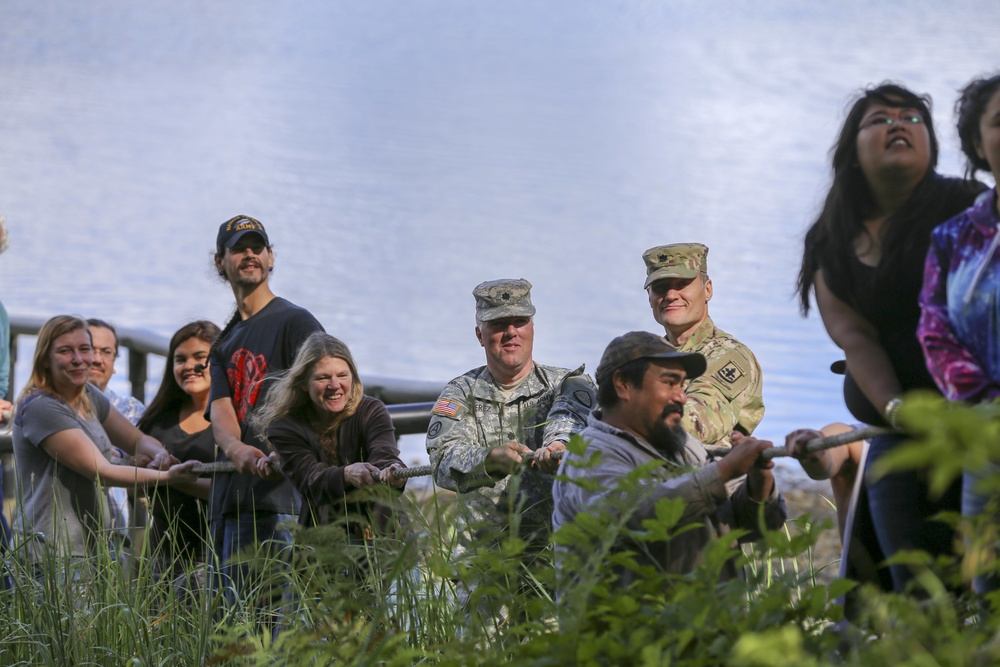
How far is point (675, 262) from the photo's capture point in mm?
3799

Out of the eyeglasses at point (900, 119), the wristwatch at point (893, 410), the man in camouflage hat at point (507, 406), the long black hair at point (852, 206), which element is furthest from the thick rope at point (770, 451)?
the eyeglasses at point (900, 119)

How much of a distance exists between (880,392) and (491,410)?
1.43m

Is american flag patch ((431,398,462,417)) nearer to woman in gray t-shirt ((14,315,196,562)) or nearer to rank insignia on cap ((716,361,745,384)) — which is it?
rank insignia on cap ((716,361,745,384))

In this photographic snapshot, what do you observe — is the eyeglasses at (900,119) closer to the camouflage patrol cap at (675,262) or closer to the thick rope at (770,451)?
the thick rope at (770,451)

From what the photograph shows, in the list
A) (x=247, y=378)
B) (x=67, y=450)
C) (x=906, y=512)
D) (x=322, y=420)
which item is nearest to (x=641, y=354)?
(x=906, y=512)

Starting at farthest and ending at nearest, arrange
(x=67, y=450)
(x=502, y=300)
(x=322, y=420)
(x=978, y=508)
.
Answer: (x=67, y=450) → (x=322, y=420) → (x=502, y=300) → (x=978, y=508)

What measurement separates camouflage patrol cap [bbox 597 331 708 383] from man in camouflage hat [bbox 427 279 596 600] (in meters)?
0.54

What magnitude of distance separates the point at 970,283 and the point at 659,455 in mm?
803

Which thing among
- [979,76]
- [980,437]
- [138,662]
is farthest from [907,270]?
[138,662]

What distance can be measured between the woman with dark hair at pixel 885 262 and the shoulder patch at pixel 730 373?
65cm

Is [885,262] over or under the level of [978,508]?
over

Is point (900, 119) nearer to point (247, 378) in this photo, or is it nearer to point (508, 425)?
point (508, 425)

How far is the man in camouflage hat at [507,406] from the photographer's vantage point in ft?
11.9

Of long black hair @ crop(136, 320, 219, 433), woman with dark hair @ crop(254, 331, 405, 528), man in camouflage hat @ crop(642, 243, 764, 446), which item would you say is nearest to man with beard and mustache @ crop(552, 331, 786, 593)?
man in camouflage hat @ crop(642, 243, 764, 446)
